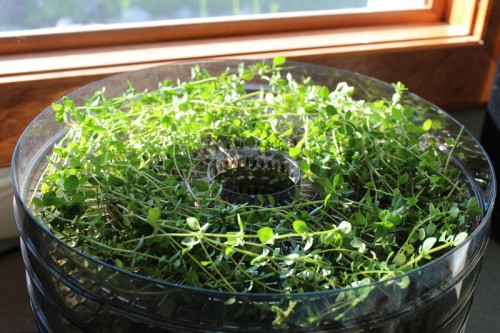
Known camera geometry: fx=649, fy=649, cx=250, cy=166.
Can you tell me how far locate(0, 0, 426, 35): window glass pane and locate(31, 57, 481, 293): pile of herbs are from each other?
273mm

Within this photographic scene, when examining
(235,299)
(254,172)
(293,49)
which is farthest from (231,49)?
(235,299)

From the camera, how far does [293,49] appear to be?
953 millimetres

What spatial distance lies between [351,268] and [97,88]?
1.23ft

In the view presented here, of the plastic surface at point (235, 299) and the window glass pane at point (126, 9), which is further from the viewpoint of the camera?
the window glass pane at point (126, 9)

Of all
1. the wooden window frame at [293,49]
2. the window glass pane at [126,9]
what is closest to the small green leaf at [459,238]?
the wooden window frame at [293,49]

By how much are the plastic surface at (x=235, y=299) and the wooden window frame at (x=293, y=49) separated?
278 mm

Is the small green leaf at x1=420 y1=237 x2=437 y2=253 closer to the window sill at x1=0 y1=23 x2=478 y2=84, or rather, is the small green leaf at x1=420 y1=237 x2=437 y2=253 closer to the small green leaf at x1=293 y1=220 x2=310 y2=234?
the small green leaf at x1=293 y1=220 x2=310 y2=234

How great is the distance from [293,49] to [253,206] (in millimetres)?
479

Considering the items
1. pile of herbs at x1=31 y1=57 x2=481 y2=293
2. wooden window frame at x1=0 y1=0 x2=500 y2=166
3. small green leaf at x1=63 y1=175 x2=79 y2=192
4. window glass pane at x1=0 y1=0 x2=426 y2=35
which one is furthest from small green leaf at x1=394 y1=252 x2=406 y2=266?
window glass pane at x1=0 y1=0 x2=426 y2=35

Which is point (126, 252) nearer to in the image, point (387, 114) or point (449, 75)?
point (387, 114)

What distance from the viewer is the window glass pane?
0.89 meters

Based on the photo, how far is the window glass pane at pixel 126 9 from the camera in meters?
0.89

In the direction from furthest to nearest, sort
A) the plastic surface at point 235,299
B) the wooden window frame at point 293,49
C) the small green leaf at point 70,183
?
the wooden window frame at point 293,49 → the small green leaf at point 70,183 → the plastic surface at point 235,299

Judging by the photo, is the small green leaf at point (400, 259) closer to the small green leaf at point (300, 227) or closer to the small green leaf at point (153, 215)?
the small green leaf at point (300, 227)
